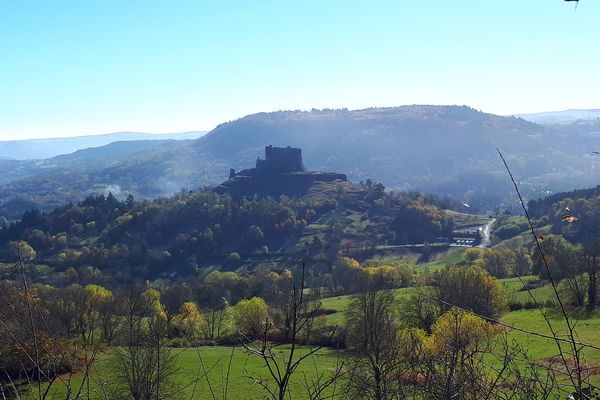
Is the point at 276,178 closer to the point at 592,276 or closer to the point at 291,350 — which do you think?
the point at 592,276

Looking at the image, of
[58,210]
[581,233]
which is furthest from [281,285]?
[58,210]

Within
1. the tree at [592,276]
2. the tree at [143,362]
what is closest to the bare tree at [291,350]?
the tree at [143,362]

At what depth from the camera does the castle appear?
16638cm

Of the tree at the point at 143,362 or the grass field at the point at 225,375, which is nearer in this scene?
the tree at the point at 143,362

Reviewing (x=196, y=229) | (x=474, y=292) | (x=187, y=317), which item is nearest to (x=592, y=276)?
(x=474, y=292)

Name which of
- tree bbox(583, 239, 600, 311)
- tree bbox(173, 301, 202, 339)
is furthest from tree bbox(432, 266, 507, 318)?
tree bbox(173, 301, 202, 339)

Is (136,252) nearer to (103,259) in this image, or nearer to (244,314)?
(103,259)

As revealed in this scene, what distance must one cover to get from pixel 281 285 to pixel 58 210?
9805 centimetres

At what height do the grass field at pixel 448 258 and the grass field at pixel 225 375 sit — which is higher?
Answer: the grass field at pixel 225 375

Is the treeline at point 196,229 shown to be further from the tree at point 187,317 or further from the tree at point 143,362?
the tree at point 143,362

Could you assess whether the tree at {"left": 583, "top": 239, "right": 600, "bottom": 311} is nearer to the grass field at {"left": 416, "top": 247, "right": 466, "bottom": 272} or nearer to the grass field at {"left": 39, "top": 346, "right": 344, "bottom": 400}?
the grass field at {"left": 39, "top": 346, "right": 344, "bottom": 400}

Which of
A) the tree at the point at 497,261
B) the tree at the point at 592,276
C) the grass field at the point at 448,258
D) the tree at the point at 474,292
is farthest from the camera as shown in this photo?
the grass field at the point at 448,258

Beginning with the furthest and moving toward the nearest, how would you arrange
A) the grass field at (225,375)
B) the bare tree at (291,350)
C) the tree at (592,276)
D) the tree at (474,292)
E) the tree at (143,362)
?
the tree at (592,276), the tree at (474,292), the grass field at (225,375), the tree at (143,362), the bare tree at (291,350)

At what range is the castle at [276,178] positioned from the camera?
166375 mm
